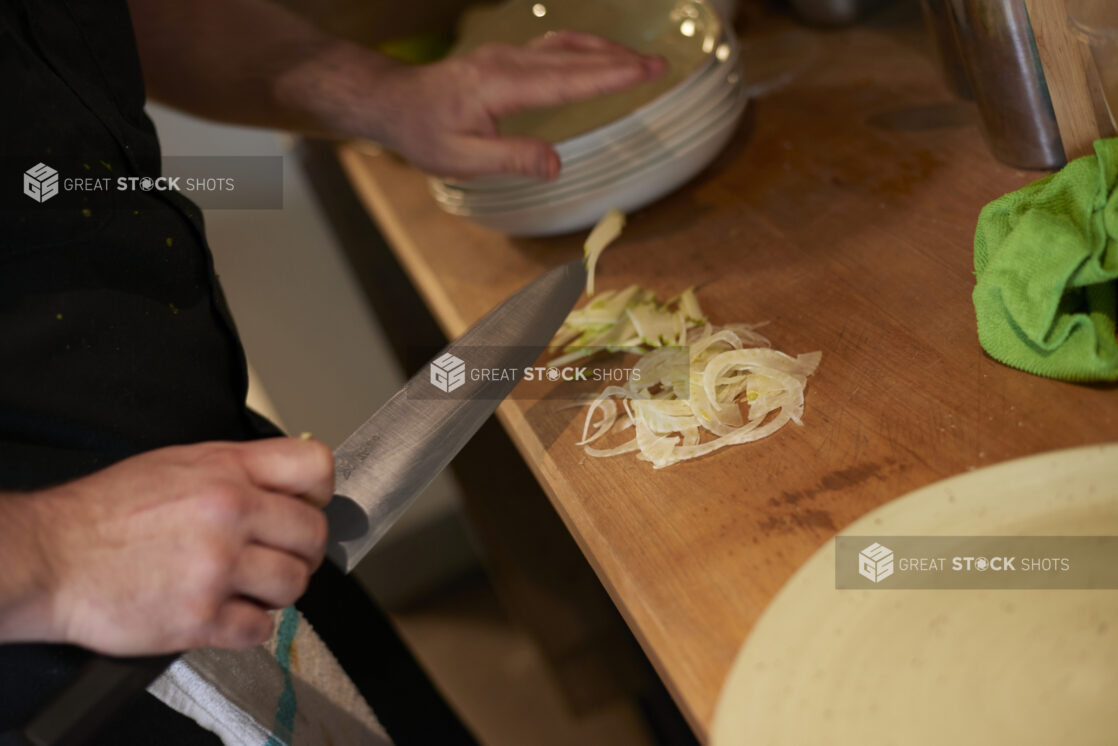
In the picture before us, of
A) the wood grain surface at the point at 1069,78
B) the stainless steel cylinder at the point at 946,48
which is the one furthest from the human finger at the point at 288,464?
the stainless steel cylinder at the point at 946,48

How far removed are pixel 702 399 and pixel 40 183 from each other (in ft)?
1.70

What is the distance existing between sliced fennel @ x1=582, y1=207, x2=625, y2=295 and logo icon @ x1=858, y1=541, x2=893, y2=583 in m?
0.41

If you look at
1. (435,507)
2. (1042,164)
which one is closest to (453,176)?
(1042,164)

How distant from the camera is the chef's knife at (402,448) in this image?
0.51 metres

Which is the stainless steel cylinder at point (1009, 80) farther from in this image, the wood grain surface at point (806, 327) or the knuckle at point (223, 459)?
the knuckle at point (223, 459)

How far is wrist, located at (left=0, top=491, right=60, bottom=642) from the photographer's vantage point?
488 millimetres

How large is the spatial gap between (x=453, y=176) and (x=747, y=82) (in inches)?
18.2

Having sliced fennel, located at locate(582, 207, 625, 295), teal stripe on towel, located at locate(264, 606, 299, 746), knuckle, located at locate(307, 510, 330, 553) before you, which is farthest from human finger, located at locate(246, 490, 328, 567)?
sliced fennel, located at locate(582, 207, 625, 295)

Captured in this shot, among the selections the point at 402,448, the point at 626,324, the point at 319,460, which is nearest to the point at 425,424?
the point at 402,448

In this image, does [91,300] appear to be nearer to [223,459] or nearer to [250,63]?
[223,459]

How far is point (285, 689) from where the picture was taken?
0.77 m

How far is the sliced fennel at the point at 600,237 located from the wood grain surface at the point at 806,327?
3 centimetres

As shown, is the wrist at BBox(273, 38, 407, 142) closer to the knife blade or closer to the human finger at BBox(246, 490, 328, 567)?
the knife blade

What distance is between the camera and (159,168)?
2.76ft
